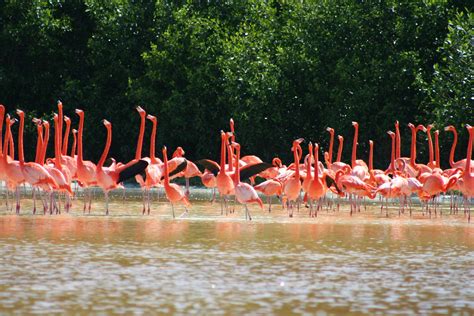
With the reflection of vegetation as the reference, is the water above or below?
below

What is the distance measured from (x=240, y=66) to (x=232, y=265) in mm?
21546

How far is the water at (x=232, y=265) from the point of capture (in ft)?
33.1

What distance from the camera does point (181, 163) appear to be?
23.0 metres

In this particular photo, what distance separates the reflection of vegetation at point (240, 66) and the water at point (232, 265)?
12417mm

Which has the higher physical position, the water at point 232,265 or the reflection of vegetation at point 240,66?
the reflection of vegetation at point 240,66

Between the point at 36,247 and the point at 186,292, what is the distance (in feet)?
13.3

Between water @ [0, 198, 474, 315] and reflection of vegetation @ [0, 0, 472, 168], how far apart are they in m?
12.4

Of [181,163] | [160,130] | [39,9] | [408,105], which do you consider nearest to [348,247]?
[181,163]

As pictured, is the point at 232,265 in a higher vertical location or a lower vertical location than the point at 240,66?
lower

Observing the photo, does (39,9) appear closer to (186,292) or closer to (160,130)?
(160,130)

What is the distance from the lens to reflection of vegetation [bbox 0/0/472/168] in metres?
31.7

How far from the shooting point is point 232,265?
12.6 metres

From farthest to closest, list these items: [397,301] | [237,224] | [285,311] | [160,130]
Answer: [160,130] → [237,224] → [397,301] → [285,311]

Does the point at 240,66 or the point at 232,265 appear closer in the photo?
the point at 232,265
